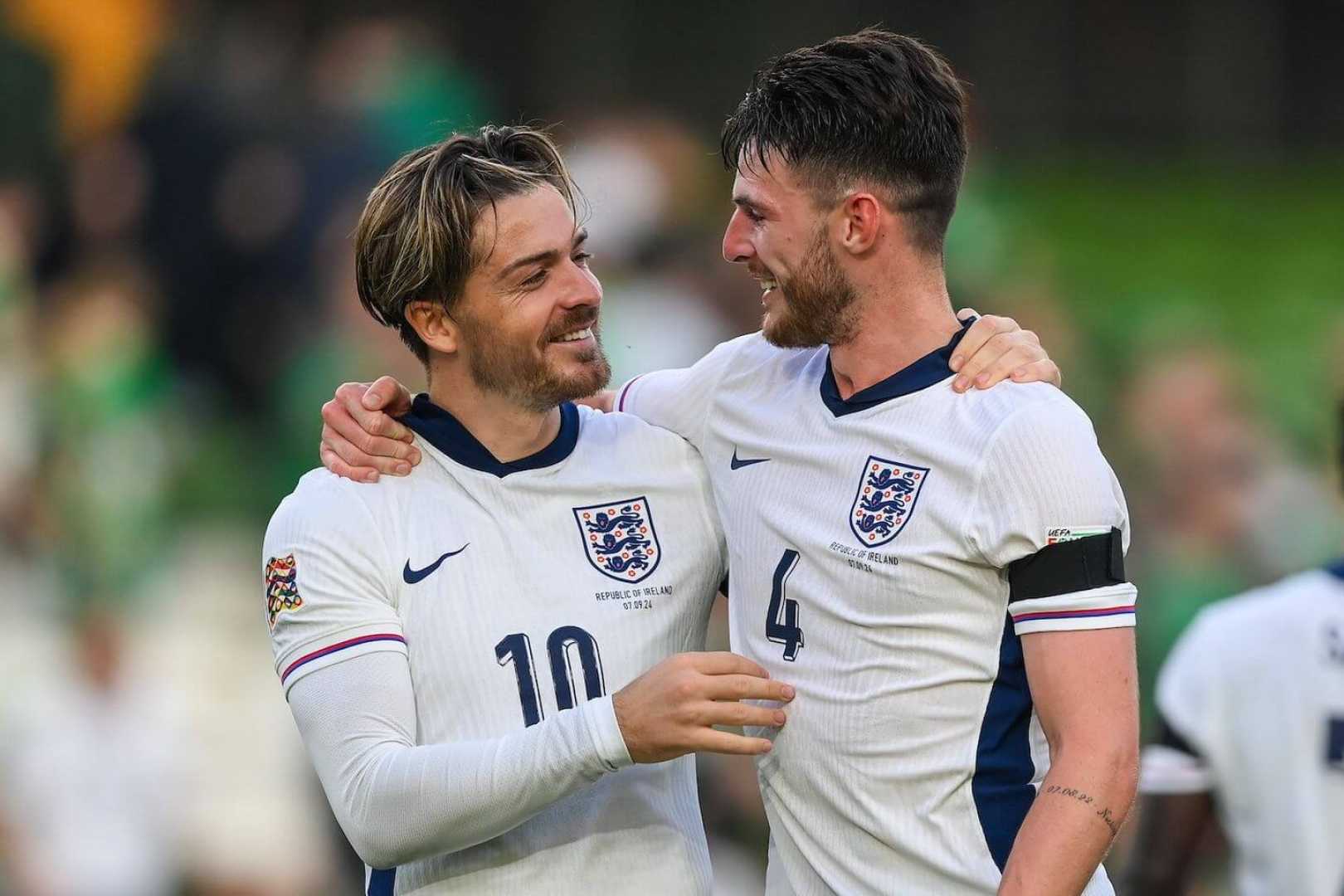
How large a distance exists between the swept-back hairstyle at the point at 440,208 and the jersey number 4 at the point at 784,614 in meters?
0.80

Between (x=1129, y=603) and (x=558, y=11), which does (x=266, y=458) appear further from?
(x=1129, y=603)

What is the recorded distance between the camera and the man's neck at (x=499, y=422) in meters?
3.31

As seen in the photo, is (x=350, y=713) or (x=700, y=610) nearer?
(x=350, y=713)

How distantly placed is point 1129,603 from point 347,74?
23.5 feet

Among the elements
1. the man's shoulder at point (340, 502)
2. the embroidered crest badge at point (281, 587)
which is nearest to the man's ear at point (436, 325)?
the man's shoulder at point (340, 502)

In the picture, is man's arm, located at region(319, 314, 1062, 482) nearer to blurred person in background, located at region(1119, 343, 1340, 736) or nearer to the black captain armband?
the black captain armband

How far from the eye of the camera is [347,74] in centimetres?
916

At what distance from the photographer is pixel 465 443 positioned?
3289 millimetres

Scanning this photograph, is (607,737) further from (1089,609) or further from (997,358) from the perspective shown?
(997,358)

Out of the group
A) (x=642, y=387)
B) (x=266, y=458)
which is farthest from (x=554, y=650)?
(x=266, y=458)

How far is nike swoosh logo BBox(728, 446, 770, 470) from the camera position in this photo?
320 cm

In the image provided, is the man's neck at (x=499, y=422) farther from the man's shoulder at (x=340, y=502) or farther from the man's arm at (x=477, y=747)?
the man's arm at (x=477, y=747)

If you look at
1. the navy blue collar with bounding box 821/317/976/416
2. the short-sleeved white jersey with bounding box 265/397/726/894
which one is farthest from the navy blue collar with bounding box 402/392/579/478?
the navy blue collar with bounding box 821/317/976/416

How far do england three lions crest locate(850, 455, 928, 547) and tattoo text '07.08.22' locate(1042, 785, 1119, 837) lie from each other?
0.48 m
